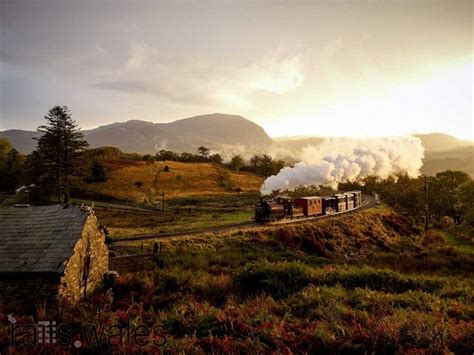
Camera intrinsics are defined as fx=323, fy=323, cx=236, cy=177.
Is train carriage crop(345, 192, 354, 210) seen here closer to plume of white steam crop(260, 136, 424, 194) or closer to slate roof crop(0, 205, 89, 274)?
plume of white steam crop(260, 136, 424, 194)

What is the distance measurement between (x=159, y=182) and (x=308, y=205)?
46318 mm

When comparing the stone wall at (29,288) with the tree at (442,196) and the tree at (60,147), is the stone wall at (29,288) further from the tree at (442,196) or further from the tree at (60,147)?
the tree at (442,196)

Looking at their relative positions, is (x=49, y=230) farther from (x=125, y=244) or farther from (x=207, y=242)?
(x=207, y=242)

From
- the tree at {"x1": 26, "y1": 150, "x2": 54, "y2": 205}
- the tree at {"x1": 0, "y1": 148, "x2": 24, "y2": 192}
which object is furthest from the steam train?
the tree at {"x1": 0, "y1": 148, "x2": 24, "y2": 192}

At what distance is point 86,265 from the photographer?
1434 cm

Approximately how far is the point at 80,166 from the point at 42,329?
4012 centimetres

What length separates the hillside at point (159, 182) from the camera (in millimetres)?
65688

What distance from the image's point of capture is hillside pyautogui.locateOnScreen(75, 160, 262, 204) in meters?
65.7

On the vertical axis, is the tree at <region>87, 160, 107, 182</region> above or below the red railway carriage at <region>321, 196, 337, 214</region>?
above

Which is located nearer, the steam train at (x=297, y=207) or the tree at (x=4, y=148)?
the steam train at (x=297, y=207)

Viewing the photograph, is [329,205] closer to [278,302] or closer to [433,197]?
[433,197]

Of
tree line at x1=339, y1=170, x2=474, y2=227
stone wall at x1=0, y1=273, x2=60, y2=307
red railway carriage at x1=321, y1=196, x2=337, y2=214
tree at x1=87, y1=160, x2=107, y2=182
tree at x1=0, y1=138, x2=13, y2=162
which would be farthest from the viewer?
tree at x1=87, y1=160, x2=107, y2=182

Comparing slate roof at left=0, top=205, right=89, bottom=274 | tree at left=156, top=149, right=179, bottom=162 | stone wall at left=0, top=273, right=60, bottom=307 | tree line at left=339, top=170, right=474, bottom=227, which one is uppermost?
tree at left=156, top=149, right=179, bottom=162

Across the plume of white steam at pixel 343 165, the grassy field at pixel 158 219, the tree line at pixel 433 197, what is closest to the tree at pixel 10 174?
the grassy field at pixel 158 219
